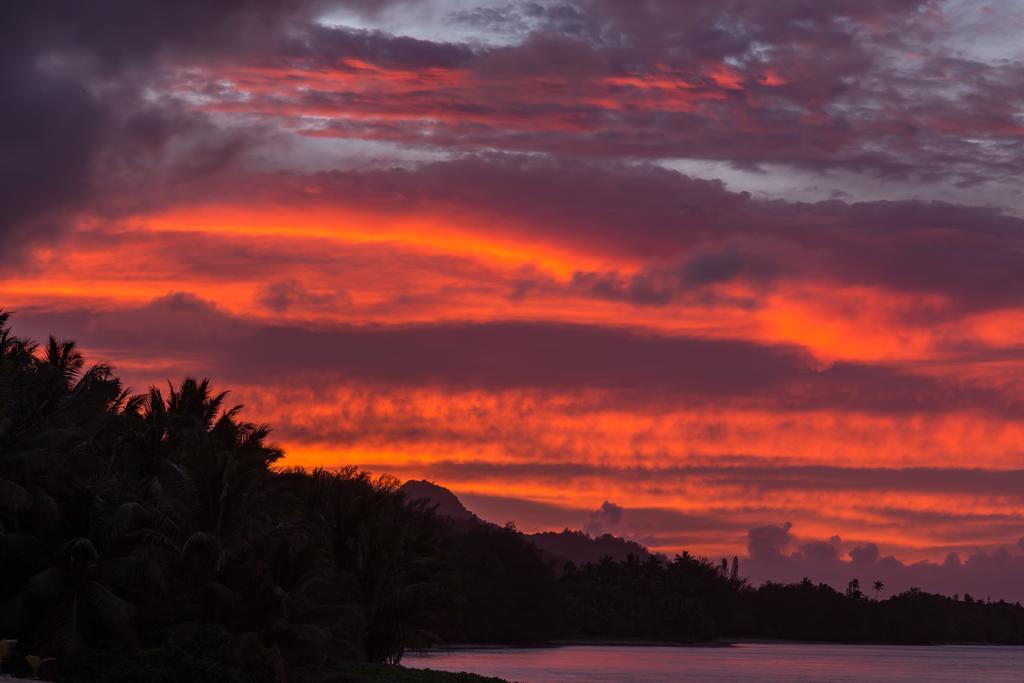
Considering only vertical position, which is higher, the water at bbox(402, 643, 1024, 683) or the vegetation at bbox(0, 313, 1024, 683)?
the vegetation at bbox(0, 313, 1024, 683)

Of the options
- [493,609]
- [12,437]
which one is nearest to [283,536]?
[12,437]

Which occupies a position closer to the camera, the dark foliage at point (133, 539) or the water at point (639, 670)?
the dark foliage at point (133, 539)

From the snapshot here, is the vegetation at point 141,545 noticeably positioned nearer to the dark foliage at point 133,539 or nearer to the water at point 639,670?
the dark foliage at point 133,539

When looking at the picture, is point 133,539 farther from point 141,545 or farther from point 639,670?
point 639,670

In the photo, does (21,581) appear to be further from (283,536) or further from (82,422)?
(283,536)

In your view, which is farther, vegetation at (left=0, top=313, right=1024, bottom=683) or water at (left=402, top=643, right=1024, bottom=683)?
water at (left=402, top=643, right=1024, bottom=683)

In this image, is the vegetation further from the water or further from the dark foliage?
the water

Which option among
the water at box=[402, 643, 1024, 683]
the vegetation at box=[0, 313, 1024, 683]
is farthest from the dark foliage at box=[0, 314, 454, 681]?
the water at box=[402, 643, 1024, 683]

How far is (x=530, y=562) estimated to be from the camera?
15938cm

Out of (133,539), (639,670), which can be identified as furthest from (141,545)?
(639,670)

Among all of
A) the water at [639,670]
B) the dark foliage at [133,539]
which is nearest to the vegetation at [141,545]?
the dark foliage at [133,539]

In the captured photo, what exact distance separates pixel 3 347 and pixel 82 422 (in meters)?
4.23

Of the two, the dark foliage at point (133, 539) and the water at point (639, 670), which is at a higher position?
the dark foliage at point (133, 539)

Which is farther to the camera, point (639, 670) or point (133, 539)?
point (639, 670)
